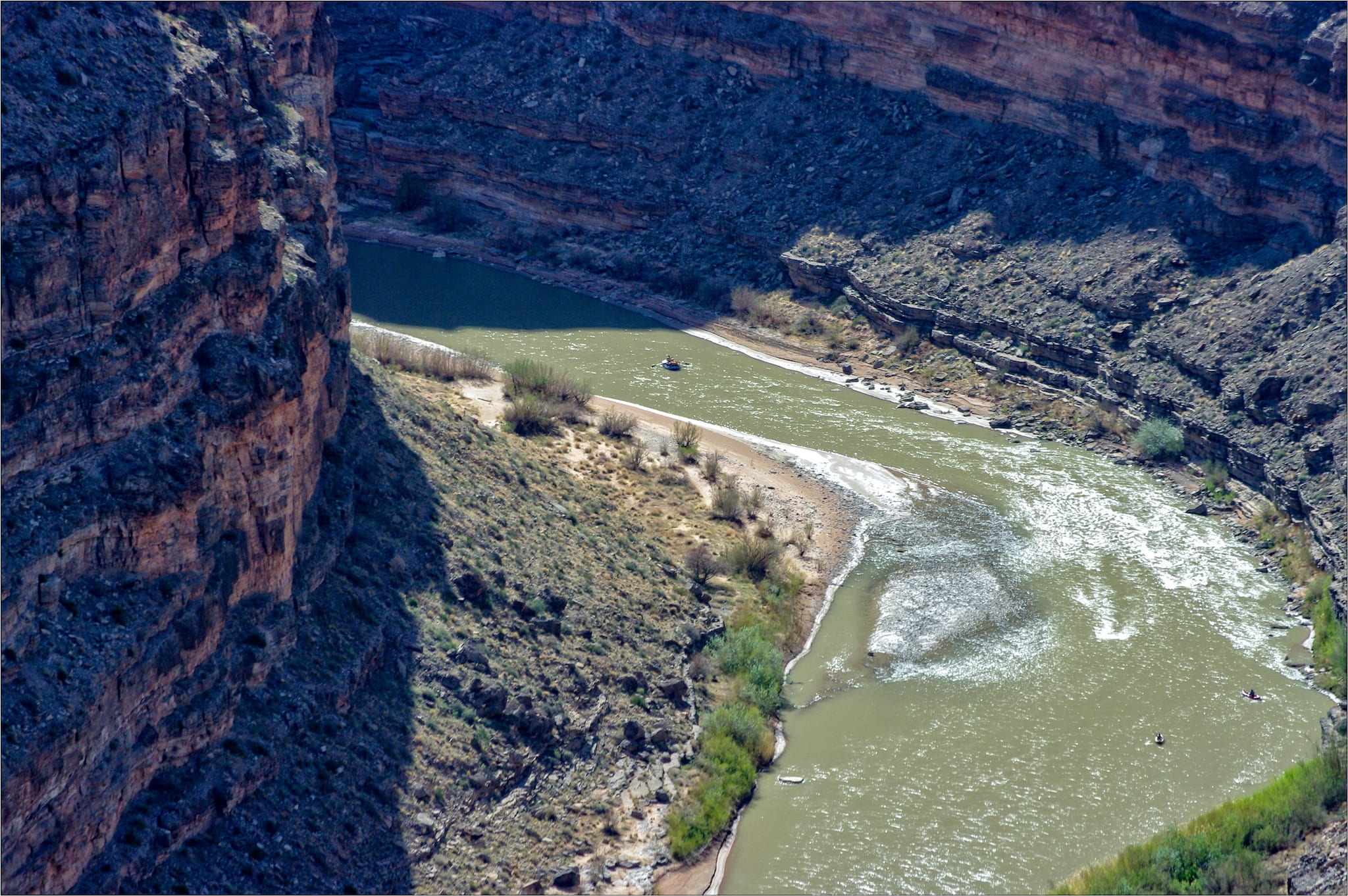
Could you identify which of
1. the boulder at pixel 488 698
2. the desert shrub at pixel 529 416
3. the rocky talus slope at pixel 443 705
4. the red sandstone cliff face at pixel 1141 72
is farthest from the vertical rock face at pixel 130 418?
the red sandstone cliff face at pixel 1141 72

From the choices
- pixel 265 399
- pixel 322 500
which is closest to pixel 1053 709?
pixel 322 500

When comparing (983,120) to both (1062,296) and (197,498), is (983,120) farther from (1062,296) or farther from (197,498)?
(197,498)

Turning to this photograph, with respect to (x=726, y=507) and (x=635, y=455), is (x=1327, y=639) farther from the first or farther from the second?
(x=635, y=455)

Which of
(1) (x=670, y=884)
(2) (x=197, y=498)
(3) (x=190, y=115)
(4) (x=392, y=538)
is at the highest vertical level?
(3) (x=190, y=115)

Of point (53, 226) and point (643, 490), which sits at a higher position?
point (53, 226)

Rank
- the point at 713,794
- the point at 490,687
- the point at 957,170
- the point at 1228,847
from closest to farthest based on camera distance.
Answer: the point at 1228,847 → the point at 490,687 → the point at 713,794 → the point at 957,170

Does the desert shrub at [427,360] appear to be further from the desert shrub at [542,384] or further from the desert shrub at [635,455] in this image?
the desert shrub at [635,455]

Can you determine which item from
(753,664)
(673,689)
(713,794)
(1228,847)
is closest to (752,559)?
A: (753,664)
